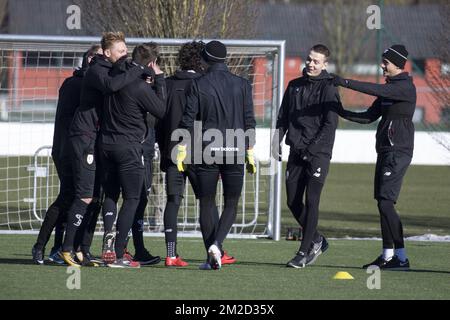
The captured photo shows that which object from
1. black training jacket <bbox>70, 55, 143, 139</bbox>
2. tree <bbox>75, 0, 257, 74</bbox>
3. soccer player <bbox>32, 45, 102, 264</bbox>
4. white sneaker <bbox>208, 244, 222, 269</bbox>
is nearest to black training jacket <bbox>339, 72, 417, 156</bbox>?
white sneaker <bbox>208, 244, 222, 269</bbox>

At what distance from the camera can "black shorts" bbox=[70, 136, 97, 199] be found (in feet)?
32.5

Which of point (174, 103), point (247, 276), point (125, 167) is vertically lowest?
point (247, 276)

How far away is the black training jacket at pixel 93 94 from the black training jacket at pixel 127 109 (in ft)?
0.25

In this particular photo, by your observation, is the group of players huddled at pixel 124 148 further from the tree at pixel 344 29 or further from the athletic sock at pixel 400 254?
the tree at pixel 344 29

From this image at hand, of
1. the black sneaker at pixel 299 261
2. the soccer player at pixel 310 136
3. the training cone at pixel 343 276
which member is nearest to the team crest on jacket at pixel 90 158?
the soccer player at pixel 310 136

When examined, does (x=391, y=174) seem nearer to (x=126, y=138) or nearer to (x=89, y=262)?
(x=126, y=138)

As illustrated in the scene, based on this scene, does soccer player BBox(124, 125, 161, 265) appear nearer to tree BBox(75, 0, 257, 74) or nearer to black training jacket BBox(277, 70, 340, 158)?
black training jacket BBox(277, 70, 340, 158)

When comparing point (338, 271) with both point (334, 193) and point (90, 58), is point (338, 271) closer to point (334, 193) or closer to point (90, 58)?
point (90, 58)

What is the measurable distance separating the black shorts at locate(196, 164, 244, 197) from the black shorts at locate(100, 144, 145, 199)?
573 mm

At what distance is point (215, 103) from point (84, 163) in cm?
135

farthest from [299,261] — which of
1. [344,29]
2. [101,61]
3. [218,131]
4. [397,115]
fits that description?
[344,29]

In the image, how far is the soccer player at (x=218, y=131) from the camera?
32.4ft

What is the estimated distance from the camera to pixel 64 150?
10.3 m

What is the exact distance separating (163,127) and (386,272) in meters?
2.64
